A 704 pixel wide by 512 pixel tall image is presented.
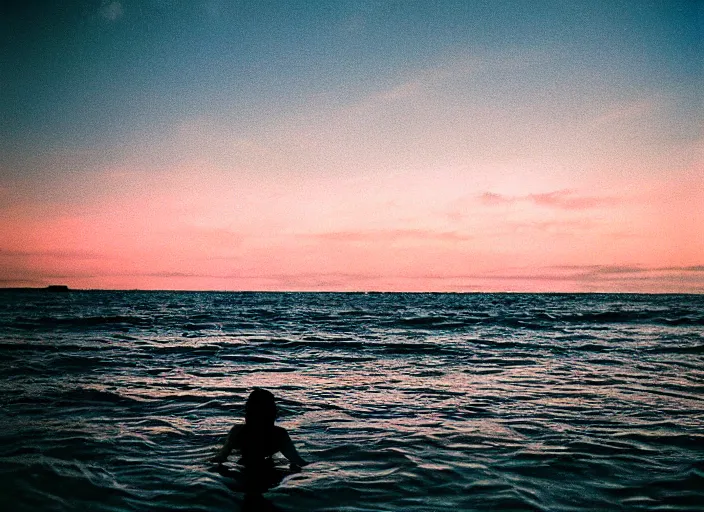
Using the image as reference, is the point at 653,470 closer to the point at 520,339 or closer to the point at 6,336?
the point at 520,339

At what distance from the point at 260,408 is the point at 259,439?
1.26 ft

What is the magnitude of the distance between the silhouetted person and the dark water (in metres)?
0.36

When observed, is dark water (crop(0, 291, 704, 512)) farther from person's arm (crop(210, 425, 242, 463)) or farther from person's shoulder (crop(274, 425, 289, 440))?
person's shoulder (crop(274, 425, 289, 440))

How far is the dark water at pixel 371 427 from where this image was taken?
4.76m

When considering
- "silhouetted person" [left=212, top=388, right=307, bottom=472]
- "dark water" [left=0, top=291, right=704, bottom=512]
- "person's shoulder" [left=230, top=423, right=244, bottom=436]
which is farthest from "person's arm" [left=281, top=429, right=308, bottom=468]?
"person's shoulder" [left=230, top=423, right=244, bottom=436]

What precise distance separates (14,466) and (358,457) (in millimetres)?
3895

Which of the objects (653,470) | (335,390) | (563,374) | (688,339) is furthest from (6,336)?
(688,339)

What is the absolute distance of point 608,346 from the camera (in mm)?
18672

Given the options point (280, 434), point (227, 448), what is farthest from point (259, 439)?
point (227, 448)

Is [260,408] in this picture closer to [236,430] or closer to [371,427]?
[236,430]

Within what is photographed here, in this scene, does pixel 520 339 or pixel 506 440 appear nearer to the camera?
pixel 506 440

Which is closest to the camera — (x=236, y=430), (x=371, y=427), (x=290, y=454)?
(x=290, y=454)

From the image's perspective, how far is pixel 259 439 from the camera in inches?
217

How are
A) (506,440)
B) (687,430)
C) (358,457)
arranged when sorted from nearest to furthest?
1. (358,457)
2. (506,440)
3. (687,430)
